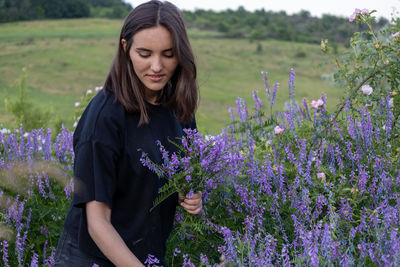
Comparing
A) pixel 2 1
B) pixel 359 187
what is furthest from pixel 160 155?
pixel 2 1

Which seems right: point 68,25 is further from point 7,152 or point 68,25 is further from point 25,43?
point 7,152

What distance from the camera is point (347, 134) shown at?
3.06 m

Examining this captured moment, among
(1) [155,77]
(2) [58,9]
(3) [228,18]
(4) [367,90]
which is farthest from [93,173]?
(3) [228,18]

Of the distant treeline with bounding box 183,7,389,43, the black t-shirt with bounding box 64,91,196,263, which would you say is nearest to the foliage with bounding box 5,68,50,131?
the black t-shirt with bounding box 64,91,196,263

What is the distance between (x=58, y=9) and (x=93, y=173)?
1081 inches

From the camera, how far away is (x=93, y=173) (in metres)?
1.83

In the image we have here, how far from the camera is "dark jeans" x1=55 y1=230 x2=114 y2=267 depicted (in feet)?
6.66

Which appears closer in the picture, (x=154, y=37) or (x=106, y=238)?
(x=106, y=238)

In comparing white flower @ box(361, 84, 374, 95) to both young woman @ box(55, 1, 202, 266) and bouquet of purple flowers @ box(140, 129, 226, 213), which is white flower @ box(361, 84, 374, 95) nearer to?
young woman @ box(55, 1, 202, 266)

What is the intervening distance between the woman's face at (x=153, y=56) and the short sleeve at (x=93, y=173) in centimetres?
40

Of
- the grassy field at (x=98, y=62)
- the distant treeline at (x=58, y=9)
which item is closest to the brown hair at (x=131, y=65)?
the grassy field at (x=98, y=62)

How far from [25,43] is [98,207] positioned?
24185mm

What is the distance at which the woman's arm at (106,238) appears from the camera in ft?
5.93

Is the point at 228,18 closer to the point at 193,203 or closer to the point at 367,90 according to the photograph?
the point at 367,90
